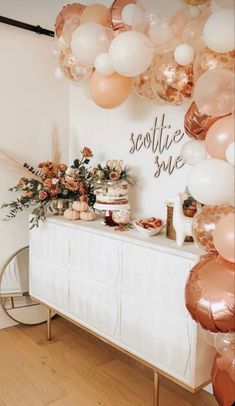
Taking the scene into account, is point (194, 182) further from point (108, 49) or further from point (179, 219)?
point (108, 49)

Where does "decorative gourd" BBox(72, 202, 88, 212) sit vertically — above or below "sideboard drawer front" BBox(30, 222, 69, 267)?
above

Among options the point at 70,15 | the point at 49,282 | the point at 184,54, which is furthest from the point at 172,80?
the point at 49,282

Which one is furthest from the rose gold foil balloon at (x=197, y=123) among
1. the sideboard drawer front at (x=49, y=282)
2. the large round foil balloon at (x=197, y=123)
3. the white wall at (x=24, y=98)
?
the white wall at (x=24, y=98)

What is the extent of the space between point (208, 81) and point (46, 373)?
1898 mm

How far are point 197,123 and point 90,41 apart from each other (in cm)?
58

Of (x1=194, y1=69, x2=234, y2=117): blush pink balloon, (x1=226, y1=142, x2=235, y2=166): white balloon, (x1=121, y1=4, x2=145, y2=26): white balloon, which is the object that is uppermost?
(x1=121, y1=4, x2=145, y2=26): white balloon

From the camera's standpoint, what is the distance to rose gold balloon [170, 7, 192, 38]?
148 centimetres

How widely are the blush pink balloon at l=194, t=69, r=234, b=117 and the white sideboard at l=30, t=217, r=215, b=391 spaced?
0.70 metres

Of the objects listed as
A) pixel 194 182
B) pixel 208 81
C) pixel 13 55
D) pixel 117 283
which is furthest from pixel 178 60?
pixel 13 55

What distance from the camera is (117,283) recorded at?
2.05 m

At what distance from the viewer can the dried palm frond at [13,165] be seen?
263cm

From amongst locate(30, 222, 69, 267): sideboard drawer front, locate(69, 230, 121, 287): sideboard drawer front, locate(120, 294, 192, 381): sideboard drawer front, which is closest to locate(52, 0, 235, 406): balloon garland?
locate(120, 294, 192, 381): sideboard drawer front

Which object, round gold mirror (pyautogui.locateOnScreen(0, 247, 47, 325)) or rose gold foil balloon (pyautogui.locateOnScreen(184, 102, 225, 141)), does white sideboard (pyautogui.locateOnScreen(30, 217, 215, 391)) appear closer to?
round gold mirror (pyautogui.locateOnScreen(0, 247, 47, 325))

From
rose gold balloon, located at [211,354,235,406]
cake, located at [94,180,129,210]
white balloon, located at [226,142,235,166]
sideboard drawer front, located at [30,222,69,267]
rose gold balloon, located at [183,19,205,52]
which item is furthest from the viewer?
sideboard drawer front, located at [30,222,69,267]
